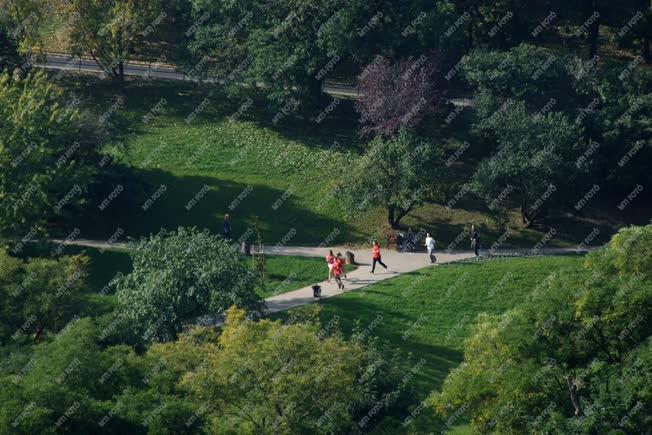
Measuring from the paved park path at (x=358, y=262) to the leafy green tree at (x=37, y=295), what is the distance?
27.8 feet

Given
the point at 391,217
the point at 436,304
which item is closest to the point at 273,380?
the point at 436,304

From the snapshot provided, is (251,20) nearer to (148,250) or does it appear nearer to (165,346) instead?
(148,250)

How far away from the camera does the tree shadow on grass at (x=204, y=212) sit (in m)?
64.1

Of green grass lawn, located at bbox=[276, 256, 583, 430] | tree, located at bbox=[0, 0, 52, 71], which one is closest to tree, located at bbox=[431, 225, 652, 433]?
green grass lawn, located at bbox=[276, 256, 583, 430]

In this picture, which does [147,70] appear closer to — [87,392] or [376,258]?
[376,258]

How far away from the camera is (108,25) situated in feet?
238

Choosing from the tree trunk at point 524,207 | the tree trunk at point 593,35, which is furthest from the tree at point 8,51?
the tree trunk at point 593,35

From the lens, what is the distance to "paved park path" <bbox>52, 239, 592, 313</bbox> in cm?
5821

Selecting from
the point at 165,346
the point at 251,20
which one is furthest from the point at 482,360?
the point at 251,20

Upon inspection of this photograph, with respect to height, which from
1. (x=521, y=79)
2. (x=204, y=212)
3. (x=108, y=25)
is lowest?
(x=204, y=212)

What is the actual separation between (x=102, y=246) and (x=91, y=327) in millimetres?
14749

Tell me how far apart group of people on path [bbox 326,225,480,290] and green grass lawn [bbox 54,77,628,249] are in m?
2.35

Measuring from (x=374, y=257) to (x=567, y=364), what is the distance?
16087 mm

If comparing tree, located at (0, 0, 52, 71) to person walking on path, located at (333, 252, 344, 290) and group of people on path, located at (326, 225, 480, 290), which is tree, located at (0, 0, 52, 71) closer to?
group of people on path, located at (326, 225, 480, 290)
